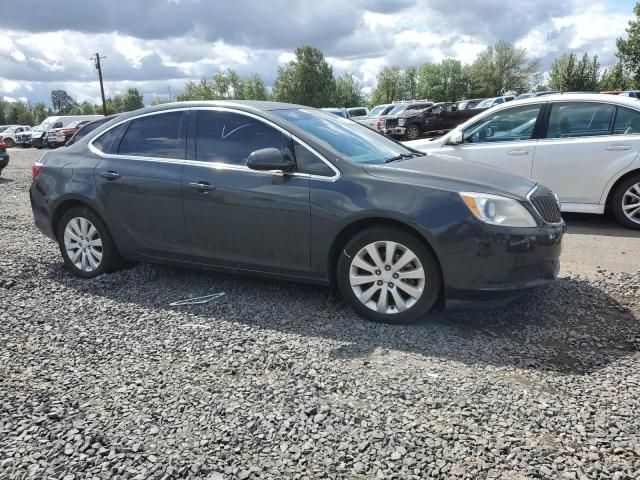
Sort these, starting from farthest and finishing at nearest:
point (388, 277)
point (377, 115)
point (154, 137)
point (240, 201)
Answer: point (377, 115) < point (154, 137) < point (240, 201) < point (388, 277)

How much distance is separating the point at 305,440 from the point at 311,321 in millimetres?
1601

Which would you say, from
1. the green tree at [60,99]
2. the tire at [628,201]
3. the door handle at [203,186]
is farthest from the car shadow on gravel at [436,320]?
the green tree at [60,99]

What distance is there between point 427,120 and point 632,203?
66.9 ft

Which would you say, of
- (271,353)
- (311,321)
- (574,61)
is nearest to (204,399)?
(271,353)

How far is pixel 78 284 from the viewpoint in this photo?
5.33m

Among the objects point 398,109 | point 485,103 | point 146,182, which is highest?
point 485,103

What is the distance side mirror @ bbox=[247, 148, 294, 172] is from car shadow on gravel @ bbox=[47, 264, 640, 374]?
1.14 meters

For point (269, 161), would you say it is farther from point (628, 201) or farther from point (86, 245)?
point (628, 201)

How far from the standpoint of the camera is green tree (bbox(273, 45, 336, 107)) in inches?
3098

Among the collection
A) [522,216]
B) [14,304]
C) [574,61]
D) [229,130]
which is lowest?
[14,304]

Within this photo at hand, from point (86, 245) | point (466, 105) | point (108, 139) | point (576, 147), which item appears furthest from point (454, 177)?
point (466, 105)

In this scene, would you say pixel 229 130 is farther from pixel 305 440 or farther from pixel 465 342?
pixel 305 440

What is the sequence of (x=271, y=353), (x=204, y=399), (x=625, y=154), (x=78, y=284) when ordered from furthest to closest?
(x=625, y=154) → (x=78, y=284) → (x=271, y=353) → (x=204, y=399)

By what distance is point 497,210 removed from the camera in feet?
13.0
